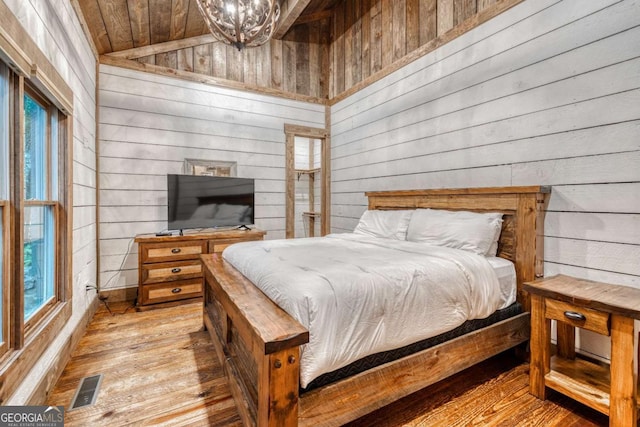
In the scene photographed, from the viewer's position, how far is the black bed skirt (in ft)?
4.26

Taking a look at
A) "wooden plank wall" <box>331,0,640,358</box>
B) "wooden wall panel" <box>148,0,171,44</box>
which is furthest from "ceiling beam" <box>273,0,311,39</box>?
"wooden plank wall" <box>331,0,640,358</box>

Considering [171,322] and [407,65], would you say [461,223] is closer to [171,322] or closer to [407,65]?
[407,65]

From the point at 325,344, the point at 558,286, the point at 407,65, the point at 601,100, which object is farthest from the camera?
the point at 407,65

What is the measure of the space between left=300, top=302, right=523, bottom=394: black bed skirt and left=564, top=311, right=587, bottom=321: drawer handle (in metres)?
0.43

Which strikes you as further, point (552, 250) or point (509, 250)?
point (509, 250)

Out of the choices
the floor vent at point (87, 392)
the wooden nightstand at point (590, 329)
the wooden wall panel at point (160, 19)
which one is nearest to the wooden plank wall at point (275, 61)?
the wooden wall panel at point (160, 19)

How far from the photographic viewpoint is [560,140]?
6.69 ft

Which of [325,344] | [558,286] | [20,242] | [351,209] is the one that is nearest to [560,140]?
[558,286]

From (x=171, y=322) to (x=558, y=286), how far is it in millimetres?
2982

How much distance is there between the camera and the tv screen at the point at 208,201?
10.9 feet

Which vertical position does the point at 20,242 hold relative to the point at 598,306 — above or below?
above

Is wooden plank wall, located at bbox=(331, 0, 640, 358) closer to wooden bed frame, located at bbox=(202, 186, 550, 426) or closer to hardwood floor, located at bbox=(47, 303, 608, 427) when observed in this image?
wooden bed frame, located at bbox=(202, 186, 550, 426)

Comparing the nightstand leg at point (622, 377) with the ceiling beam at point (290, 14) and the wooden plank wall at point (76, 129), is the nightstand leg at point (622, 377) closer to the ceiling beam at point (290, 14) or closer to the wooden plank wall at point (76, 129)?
the wooden plank wall at point (76, 129)

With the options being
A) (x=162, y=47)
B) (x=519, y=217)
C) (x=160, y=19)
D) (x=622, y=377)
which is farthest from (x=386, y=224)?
(x=162, y=47)
